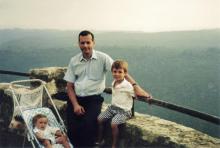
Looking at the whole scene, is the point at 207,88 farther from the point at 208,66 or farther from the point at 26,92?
the point at 26,92

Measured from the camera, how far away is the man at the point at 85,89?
13.1 ft

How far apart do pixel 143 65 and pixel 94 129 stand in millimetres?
51355

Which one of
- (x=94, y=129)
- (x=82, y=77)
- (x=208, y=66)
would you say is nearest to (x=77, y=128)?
(x=94, y=129)

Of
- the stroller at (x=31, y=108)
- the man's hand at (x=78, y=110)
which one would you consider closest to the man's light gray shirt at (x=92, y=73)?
the man's hand at (x=78, y=110)

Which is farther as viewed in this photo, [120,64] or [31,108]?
[31,108]

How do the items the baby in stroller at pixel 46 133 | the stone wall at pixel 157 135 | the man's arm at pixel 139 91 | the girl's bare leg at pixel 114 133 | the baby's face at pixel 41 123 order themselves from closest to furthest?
1. the stone wall at pixel 157 135
2. the man's arm at pixel 139 91
3. the girl's bare leg at pixel 114 133
4. the baby in stroller at pixel 46 133
5. the baby's face at pixel 41 123

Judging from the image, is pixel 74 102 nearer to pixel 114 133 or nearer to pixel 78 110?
pixel 78 110

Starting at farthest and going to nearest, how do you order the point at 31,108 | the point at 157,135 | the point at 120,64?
1. the point at 31,108
2. the point at 120,64
3. the point at 157,135

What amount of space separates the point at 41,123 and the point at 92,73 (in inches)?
34.0

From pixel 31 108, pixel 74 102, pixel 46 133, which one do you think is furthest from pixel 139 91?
pixel 31 108

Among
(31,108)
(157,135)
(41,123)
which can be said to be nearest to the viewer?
(157,135)

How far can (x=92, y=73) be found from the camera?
409 cm

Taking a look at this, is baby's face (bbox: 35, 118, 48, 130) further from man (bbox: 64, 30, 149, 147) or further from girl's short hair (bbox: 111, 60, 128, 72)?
girl's short hair (bbox: 111, 60, 128, 72)

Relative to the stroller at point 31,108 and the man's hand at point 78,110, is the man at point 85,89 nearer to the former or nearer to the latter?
the man's hand at point 78,110
